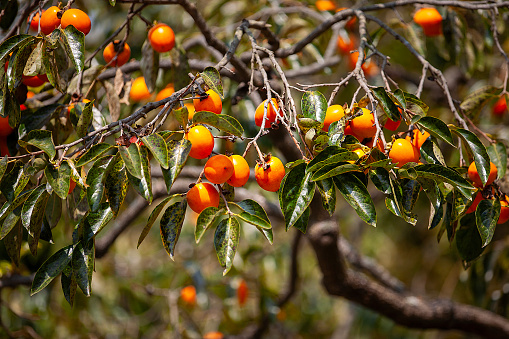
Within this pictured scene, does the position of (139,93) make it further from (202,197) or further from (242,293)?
(242,293)

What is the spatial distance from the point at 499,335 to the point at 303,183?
1665mm

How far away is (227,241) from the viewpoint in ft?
2.69

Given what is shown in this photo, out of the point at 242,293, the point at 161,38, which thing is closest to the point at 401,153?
the point at 161,38

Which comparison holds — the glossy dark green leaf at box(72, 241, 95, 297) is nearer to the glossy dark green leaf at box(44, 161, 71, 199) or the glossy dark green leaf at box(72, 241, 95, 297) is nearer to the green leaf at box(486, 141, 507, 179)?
the glossy dark green leaf at box(44, 161, 71, 199)

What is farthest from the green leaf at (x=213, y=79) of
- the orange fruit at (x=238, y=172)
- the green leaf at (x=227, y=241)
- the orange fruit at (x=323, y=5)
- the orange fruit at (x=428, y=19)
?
the orange fruit at (x=323, y=5)

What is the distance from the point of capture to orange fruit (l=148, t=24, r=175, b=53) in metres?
1.26

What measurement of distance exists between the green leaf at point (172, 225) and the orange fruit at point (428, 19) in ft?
3.89

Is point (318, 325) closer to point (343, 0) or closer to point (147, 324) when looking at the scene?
point (147, 324)

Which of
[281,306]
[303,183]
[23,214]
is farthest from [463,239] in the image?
[281,306]

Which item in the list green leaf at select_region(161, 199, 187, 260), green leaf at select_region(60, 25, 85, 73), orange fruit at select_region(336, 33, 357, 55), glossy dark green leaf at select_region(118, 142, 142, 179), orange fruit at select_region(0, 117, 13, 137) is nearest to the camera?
glossy dark green leaf at select_region(118, 142, 142, 179)

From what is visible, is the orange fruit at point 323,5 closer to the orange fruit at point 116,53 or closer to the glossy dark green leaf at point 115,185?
the orange fruit at point 116,53

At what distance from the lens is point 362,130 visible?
88cm

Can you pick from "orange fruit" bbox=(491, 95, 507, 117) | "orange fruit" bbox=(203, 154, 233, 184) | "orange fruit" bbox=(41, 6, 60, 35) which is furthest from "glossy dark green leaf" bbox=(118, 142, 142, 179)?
"orange fruit" bbox=(491, 95, 507, 117)

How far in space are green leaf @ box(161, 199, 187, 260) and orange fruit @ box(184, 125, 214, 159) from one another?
0.36ft
